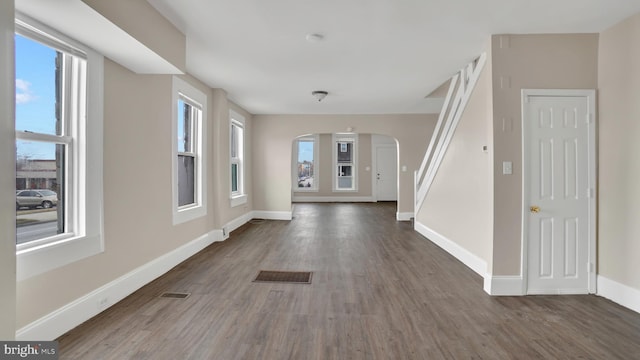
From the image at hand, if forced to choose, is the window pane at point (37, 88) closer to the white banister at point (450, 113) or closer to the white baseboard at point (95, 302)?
the white baseboard at point (95, 302)

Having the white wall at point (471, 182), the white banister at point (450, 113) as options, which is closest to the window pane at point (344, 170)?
the white banister at point (450, 113)

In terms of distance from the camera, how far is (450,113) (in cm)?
445

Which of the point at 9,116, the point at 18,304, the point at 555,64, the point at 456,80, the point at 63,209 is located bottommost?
the point at 18,304

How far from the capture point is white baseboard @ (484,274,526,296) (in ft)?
9.99

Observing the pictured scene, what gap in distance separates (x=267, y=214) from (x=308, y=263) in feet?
12.2

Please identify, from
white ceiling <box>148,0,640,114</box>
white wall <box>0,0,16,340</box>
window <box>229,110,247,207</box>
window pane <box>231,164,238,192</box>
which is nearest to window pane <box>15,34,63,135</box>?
white wall <box>0,0,16,340</box>

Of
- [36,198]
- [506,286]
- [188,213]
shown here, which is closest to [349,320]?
[506,286]

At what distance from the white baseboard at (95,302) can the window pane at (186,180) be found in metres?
0.78

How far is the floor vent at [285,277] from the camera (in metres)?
3.42

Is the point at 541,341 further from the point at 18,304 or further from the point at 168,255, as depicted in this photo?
the point at 168,255

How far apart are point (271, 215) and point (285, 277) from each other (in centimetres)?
415

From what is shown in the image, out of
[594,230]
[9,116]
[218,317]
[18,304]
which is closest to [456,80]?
[594,230]

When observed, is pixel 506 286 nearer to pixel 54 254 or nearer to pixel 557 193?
pixel 557 193

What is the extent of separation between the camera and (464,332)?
92.1 inches
